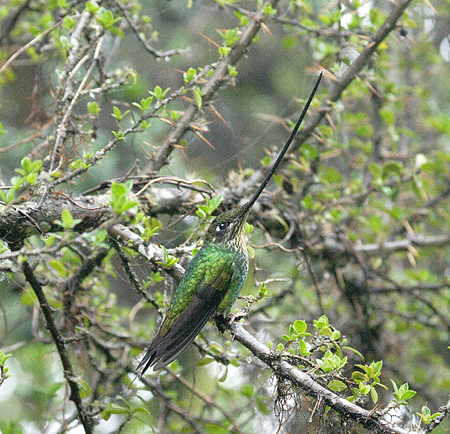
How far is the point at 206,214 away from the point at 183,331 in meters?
0.72

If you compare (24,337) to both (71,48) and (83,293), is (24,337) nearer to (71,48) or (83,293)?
(83,293)

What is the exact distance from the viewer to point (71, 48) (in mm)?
3293

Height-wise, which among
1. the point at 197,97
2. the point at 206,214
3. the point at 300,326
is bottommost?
the point at 300,326

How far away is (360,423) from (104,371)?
8.29 ft

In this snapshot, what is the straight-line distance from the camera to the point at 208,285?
2730 millimetres

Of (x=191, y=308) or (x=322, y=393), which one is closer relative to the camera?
(x=322, y=393)

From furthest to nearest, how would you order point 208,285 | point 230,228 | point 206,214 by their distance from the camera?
point 230,228 < point 206,214 < point 208,285

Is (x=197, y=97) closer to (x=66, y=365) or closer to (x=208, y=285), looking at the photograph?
(x=208, y=285)

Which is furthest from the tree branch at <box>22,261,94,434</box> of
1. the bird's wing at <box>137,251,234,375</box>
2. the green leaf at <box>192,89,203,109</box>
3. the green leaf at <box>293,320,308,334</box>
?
the green leaf at <box>192,89,203,109</box>

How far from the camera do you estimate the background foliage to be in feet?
8.01

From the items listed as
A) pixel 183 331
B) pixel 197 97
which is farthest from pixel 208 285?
pixel 197 97

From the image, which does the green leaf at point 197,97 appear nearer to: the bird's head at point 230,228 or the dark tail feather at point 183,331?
the bird's head at point 230,228

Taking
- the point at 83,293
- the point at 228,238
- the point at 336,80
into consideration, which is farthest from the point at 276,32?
the point at 83,293

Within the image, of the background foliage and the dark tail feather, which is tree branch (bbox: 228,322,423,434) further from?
the dark tail feather
